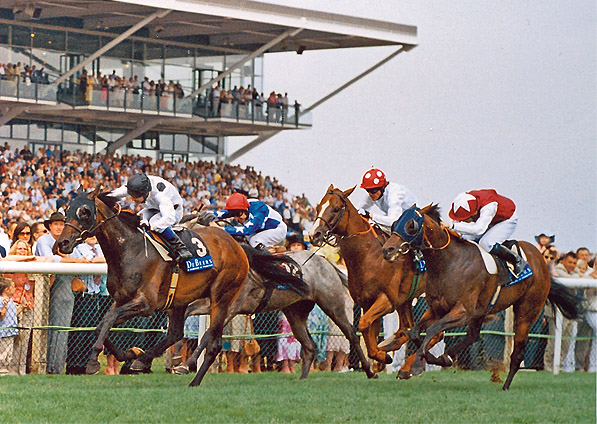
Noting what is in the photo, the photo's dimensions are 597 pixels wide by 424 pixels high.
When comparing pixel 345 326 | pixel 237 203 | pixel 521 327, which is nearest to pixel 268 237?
pixel 237 203

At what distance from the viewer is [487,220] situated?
828cm

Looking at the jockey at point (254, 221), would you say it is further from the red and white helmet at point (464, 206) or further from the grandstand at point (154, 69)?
the grandstand at point (154, 69)

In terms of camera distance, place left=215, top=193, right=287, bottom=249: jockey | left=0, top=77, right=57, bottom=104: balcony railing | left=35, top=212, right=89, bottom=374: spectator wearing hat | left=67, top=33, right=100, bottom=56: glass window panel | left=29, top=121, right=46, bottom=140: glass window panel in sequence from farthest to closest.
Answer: left=67, top=33, right=100, bottom=56: glass window panel → left=29, top=121, right=46, bottom=140: glass window panel → left=0, top=77, right=57, bottom=104: balcony railing → left=215, top=193, right=287, bottom=249: jockey → left=35, top=212, right=89, bottom=374: spectator wearing hat

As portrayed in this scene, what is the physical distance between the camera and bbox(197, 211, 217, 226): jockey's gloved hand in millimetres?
9047

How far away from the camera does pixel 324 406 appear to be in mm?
6895

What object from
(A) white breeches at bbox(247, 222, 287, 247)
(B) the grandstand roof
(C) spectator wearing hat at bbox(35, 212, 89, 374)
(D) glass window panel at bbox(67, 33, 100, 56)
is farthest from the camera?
(D) glass window panel at bbox(67, 33, 100, 56)

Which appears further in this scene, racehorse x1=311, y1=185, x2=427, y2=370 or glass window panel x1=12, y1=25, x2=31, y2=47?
glass window panel x1=12, y1=25, x2=31, y2=47

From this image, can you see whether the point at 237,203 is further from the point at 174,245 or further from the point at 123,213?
the point at 123,213

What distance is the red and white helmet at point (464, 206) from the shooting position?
8.35 m

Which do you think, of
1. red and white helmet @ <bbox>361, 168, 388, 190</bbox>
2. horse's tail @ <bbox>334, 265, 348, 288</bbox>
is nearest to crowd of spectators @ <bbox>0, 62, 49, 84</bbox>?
horse's tail @ <bbox>334, 265, 348, 288</bbox>

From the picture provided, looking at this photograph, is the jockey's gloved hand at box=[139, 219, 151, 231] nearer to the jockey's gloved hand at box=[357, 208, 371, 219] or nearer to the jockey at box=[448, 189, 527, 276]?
the jockey's gloved hand at box=[357, 208, 371, 219]

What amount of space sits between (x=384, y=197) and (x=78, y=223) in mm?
2692

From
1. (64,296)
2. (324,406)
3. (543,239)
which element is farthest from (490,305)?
(543,239)

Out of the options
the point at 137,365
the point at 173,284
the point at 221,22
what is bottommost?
the point at 137,365
